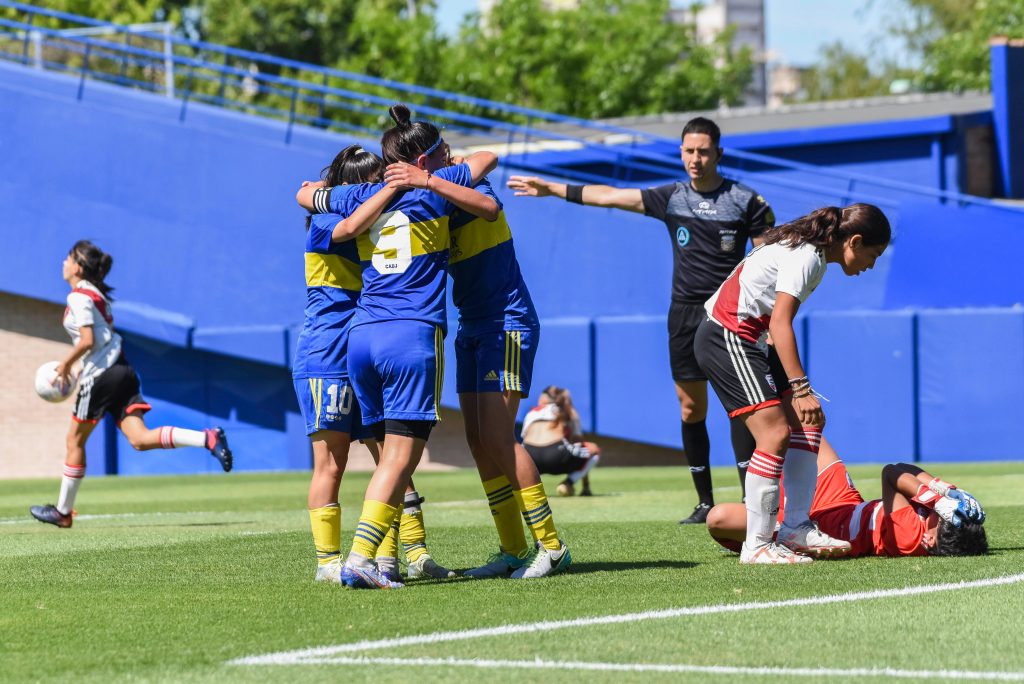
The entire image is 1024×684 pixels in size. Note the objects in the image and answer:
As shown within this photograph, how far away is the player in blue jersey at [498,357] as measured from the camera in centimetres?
715

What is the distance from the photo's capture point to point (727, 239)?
32.3 ft

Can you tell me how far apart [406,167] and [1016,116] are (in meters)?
23.4

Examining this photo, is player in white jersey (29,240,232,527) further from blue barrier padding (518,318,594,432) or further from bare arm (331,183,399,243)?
blue barrier padding (518,318,594,432)

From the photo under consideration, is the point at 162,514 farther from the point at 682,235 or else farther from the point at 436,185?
the point at 436,185

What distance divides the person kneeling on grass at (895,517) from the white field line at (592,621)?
0.74m

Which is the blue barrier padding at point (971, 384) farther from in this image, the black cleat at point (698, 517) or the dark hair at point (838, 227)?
the dark hair at point (838, 227)

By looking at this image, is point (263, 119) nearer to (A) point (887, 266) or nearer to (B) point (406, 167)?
(A) point (887, 266)

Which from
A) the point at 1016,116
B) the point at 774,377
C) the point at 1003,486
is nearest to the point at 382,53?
the point at 1016,116

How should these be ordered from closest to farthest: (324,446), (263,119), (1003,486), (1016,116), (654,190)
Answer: (324,446) < (654,190) < (1003,486) < (263,119) < (1016,116)

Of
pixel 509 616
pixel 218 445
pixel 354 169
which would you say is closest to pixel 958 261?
pixel 218 445

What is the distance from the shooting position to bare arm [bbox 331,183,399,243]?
6.68 meters

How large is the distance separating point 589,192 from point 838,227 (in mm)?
2007

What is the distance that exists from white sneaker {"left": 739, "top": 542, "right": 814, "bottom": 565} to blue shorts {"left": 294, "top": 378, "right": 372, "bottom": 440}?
1.96 metres

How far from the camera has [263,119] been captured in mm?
24000
